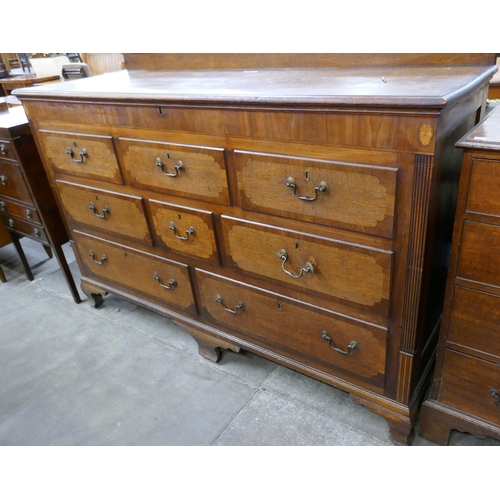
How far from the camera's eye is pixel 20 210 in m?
2.11

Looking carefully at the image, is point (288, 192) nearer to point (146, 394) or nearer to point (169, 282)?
point (169, 282)

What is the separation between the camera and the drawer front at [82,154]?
5.00 ft

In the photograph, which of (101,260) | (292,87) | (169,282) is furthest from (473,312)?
(101,260)

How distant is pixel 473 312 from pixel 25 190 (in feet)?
6.13

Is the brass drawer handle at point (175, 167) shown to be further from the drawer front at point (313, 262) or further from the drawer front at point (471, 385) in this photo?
the drawer front at point (471, 385)

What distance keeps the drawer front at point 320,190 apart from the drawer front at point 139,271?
54cm

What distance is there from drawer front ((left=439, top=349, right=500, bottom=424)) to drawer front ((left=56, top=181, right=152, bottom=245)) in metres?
1.10

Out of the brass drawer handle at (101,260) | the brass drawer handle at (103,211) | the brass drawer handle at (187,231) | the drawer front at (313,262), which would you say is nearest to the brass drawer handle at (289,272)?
the drawer front at (313,262)

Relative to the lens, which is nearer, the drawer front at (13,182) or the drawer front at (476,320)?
the drawer front at (476,320)

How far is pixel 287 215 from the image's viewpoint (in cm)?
118
